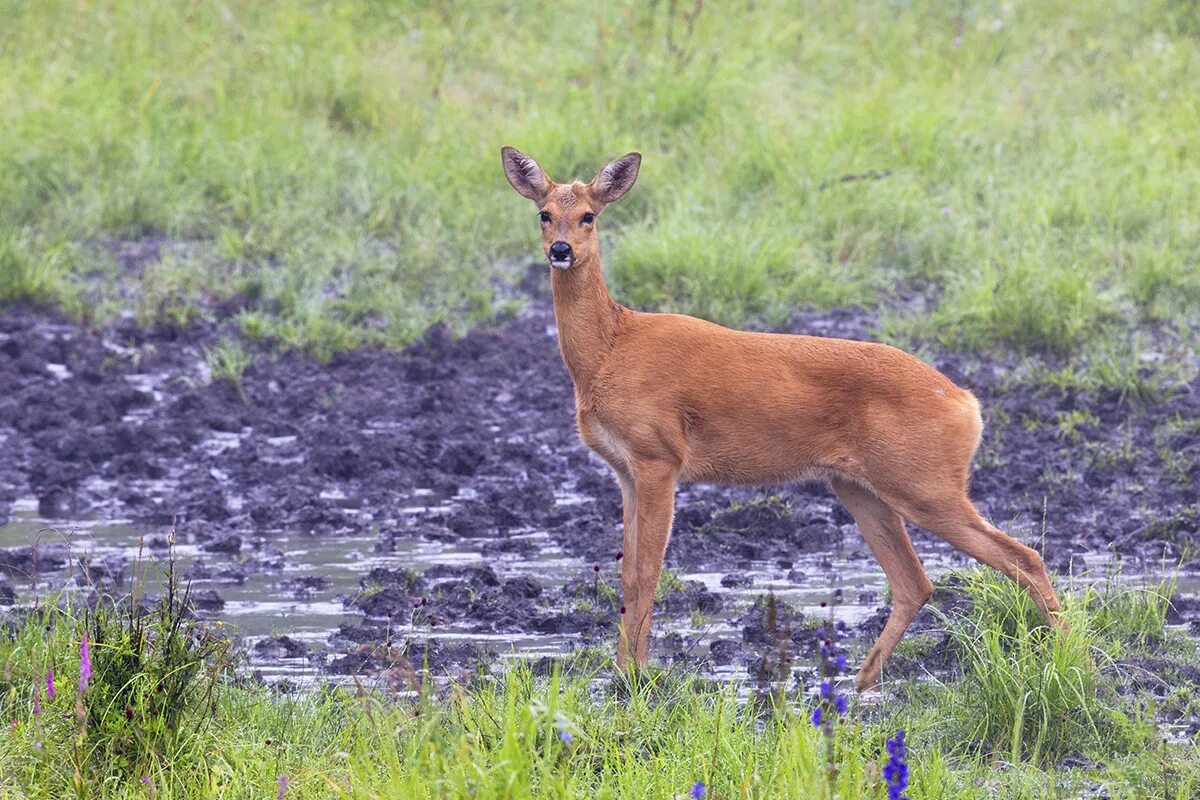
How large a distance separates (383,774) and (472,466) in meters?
4.70

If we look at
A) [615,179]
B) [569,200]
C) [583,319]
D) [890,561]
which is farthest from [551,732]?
[615,179]

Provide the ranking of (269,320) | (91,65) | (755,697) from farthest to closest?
(91,65) → (269,320) → (755,697)

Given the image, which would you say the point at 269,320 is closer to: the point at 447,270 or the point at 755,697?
the point at 447,270

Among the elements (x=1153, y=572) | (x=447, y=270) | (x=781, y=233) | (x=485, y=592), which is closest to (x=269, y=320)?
(x=447, y=270)

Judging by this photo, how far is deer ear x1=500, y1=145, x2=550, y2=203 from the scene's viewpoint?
7422 millimetres

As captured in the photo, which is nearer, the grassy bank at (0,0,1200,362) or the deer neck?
the deer neck

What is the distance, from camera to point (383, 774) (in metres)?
4.90

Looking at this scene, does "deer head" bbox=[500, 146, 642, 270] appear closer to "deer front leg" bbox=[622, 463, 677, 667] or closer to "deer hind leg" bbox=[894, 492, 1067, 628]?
"deer front leg" bbox=[622, 463, 677, 667]

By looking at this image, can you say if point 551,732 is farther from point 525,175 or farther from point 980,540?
point 525,175

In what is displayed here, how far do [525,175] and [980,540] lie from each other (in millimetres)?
2411

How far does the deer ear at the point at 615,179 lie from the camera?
7316 millimetres

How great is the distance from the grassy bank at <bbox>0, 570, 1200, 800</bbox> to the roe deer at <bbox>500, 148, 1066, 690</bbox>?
55 cm

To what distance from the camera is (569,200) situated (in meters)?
7.22

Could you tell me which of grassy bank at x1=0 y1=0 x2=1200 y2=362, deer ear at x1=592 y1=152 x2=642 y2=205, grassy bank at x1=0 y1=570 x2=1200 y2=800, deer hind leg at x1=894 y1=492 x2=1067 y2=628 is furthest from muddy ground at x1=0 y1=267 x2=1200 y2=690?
deer ear at x1=592 y1=152 x2=642 y2=205
